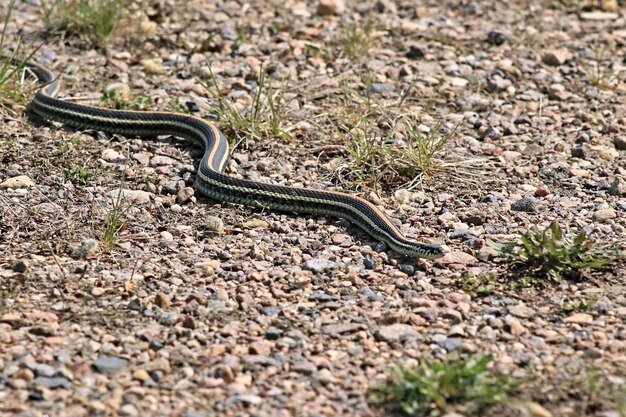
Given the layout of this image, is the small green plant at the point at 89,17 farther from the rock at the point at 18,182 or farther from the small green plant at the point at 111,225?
the small green plant at the point at 111,225

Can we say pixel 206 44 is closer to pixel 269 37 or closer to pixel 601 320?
pixel 269 37

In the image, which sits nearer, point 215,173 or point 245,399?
point 245,399

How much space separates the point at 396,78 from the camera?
11.8 meters

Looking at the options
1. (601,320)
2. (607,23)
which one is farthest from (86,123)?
(607,23)

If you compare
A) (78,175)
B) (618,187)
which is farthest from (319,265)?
(618,187)

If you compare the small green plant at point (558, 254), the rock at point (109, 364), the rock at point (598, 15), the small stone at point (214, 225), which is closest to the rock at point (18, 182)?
the small stone at point (214, 225)

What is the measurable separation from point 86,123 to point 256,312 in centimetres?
426

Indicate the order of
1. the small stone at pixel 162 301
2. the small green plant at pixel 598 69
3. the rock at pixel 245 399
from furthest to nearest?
the small green plant at pixel 598 69, the small stone at pixel 162 301, the rock at pixel 245 399

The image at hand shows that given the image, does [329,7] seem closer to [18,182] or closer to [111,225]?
[18,182]

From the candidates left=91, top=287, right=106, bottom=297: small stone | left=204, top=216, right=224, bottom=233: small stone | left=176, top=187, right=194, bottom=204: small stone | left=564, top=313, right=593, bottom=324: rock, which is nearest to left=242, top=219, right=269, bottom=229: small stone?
left=204, top=216, right=224, bottom=233: small stone

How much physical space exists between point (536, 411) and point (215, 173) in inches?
176

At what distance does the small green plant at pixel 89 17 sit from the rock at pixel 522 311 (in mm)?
7212

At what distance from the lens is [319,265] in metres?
7.91

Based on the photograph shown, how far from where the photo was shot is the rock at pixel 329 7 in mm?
13562
